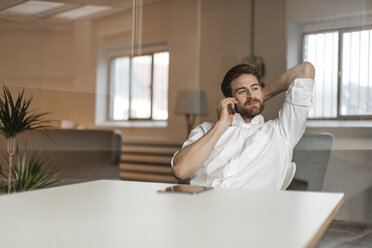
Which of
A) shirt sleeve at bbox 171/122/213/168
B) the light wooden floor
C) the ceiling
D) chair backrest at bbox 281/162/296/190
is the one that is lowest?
the light wooden floor

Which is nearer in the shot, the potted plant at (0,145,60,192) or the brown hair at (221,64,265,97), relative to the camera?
the brown hair at (221,64,265,97)

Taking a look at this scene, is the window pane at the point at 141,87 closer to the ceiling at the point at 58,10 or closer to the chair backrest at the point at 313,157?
the ceiling at the point at 58,10

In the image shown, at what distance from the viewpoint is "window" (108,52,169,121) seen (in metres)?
3.64

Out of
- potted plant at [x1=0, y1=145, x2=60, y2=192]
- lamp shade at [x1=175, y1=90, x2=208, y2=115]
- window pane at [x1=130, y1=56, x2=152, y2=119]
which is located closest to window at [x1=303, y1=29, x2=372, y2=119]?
lamp shade at [x1=175, y1=90, x2=208, y2=115]

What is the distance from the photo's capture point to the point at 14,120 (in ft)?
9.40

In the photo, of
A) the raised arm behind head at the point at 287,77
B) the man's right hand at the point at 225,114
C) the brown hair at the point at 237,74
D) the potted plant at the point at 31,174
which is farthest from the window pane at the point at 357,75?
the potted plant at the point at 31,174

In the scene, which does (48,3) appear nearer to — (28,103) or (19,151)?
(28,103)

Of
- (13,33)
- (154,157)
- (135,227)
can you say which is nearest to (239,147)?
(135,227)

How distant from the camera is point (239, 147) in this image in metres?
2.06

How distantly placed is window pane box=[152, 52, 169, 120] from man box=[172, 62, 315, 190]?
1.56m

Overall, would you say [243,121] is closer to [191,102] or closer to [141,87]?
[191,102]

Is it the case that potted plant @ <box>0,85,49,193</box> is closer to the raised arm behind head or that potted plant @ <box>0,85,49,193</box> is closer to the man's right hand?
the man's right hand

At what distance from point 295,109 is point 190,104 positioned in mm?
1649

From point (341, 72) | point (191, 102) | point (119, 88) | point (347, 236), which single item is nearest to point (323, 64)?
point (341, 72)
